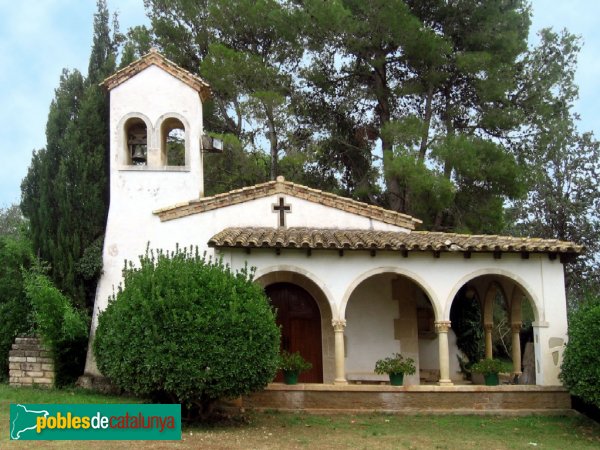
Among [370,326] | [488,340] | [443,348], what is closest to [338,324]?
[370,326]

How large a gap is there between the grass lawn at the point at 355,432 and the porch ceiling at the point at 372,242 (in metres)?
3.15

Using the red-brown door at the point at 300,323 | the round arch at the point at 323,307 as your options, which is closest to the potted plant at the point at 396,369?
the round arch at the point at 323,307

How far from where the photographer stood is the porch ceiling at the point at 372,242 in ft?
41.5

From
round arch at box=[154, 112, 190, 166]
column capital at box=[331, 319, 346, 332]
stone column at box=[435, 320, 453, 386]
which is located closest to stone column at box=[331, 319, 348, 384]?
column capital at box=[331, 319, 346, 332]

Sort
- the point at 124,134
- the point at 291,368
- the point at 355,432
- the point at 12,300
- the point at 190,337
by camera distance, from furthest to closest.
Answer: the point at 124,134
the point at 12,300
the point at 291,368
the point at 355,432
the point at 190,337

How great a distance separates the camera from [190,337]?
10008mm

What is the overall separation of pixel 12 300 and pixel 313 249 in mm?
6742

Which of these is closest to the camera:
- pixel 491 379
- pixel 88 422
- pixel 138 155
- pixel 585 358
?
pixel 88 422

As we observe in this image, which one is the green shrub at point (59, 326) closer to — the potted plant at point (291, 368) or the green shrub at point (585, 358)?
the potted plant at point (291, 368)

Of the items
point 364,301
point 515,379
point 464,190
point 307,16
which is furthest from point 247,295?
point 307,16

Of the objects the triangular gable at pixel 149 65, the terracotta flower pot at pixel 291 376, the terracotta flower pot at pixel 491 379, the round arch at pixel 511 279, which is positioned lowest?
the terracotta flower pot at pixel 491 379

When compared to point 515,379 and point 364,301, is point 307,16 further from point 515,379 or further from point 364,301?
point 515,379

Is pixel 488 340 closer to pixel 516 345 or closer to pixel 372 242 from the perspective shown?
pixel 516 345

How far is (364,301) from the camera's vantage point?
15.1 m
